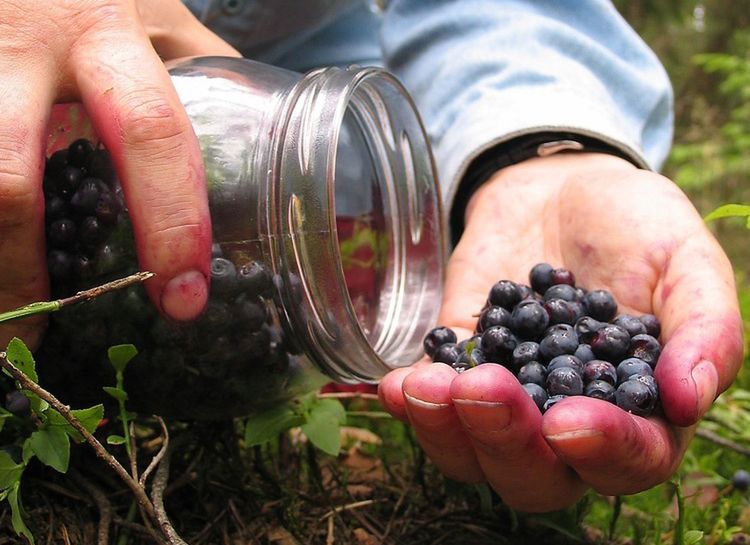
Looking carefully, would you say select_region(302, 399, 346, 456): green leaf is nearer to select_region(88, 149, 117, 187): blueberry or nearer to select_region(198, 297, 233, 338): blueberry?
select_region(198, 297, 233, 338): blueberry

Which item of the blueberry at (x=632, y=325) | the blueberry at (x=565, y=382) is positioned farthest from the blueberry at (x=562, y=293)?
the blueberry at (x=565, y=382)

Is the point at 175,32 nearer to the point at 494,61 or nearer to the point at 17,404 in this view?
the point at 17,404

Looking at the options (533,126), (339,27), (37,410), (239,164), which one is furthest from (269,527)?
(339,27)

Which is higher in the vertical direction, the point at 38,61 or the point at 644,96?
the point at 38,61

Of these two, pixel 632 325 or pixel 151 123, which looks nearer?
pixel 151 123

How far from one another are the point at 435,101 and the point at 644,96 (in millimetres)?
522

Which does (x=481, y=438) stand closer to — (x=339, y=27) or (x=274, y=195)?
(x=274, y=195)

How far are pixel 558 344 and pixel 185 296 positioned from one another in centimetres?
49

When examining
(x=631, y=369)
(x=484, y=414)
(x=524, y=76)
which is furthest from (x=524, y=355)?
(x=524, y=76)

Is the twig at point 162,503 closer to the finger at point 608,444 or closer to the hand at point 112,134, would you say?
the hand at point 112,134

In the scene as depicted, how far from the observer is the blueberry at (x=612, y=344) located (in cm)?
109

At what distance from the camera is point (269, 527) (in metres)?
1.16

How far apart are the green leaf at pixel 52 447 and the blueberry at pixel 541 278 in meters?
0.77

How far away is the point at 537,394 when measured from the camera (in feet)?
3.27
